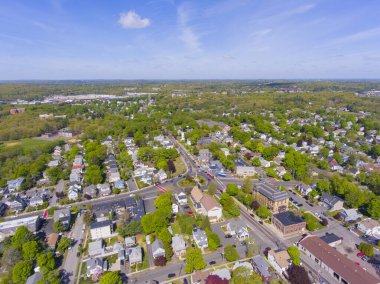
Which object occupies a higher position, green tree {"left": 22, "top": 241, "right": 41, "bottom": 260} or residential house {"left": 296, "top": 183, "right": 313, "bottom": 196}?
green tree {"left": 22, "top": 241, "right": 41, "bottom": 260}

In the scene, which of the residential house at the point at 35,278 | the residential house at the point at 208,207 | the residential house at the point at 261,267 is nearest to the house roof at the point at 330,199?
the residential house at the point at 208,207

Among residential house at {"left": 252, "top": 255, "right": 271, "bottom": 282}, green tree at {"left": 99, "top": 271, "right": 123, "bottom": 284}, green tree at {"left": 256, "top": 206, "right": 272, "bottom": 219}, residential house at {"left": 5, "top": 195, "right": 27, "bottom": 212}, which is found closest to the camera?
green tree at {"left": 99, "top": 271, "right": 123, "bottom": 284}

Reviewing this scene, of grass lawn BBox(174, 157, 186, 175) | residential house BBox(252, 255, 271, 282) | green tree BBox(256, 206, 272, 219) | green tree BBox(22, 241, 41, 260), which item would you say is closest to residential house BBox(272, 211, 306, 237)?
green tree BBox(256, 206, 272, 219)

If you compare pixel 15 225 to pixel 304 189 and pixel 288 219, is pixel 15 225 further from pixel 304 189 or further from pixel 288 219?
pixel 304 189

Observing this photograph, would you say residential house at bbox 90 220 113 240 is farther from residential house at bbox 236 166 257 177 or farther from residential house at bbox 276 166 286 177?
residential house at bbox 276 166 286 177

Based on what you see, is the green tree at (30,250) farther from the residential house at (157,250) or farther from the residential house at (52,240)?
the residential house at (157,250)

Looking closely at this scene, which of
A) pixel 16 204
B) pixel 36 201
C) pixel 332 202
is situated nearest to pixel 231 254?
pixel 332 202

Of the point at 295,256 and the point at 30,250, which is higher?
the point at 30,250

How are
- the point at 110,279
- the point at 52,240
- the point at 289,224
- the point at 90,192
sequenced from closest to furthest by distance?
the point at 110,279, the point at 52,240, the point at 289,224, the point at 90,192
